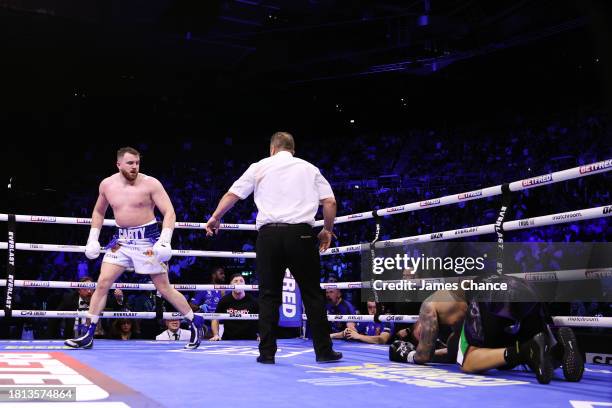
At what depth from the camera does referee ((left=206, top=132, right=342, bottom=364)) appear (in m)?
3.39

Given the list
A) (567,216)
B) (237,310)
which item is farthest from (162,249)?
(567,216)

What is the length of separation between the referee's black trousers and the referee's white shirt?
0.06m

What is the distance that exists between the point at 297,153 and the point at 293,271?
42.5 feet

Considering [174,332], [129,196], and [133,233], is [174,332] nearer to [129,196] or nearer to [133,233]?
[133,233]

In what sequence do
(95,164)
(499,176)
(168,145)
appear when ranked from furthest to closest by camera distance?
(168,145)
(95,164)
(499,176)

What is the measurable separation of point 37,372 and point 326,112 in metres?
14.6

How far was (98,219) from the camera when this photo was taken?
14.8 ft

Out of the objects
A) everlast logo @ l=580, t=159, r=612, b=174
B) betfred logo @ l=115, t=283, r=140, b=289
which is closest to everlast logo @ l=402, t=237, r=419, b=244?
everlast logo @ l=580, t=159, r=612, b=174

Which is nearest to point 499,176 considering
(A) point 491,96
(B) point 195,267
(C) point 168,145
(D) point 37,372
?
(A) point 491,96

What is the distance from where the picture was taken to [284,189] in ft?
11.3

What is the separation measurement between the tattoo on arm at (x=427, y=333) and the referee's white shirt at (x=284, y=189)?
2.48 feet

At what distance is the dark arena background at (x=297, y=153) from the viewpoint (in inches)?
138

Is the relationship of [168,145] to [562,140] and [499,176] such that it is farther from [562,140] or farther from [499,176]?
[562,140]

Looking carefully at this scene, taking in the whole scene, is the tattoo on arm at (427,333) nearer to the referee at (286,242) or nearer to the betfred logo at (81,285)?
the referee at (286,242)
